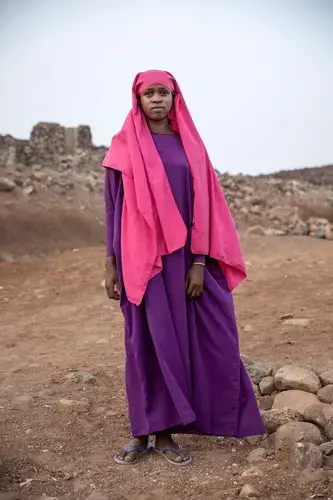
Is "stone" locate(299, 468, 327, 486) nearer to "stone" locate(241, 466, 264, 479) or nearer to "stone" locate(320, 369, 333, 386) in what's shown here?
"stone" locate(241, 466, 264, 479)

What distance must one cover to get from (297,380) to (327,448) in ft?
2.26

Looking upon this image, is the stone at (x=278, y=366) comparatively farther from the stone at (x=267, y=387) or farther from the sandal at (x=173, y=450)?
the sandal at (x=173, y=450)

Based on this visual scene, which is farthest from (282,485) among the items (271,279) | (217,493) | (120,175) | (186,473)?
(271,279)

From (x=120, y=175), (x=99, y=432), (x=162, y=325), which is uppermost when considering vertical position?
(x=120, y=175)

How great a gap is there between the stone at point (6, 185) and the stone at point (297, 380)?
299 inches

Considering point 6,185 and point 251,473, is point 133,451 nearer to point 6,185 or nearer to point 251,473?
point 251,473

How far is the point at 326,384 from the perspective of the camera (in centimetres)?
325

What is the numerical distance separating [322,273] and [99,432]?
4.53 meters

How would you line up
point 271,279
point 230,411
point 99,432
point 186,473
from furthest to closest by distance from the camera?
point 271,279 → point 99,432 → point 230,411 → point 186,473

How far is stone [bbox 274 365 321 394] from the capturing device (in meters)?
3.17

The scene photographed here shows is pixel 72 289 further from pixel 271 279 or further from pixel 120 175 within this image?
pixel 120 175

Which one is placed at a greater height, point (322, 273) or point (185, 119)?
point (185, 119)

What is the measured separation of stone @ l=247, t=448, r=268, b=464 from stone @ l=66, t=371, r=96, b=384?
1.33 meters

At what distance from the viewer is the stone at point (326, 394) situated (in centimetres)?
306
